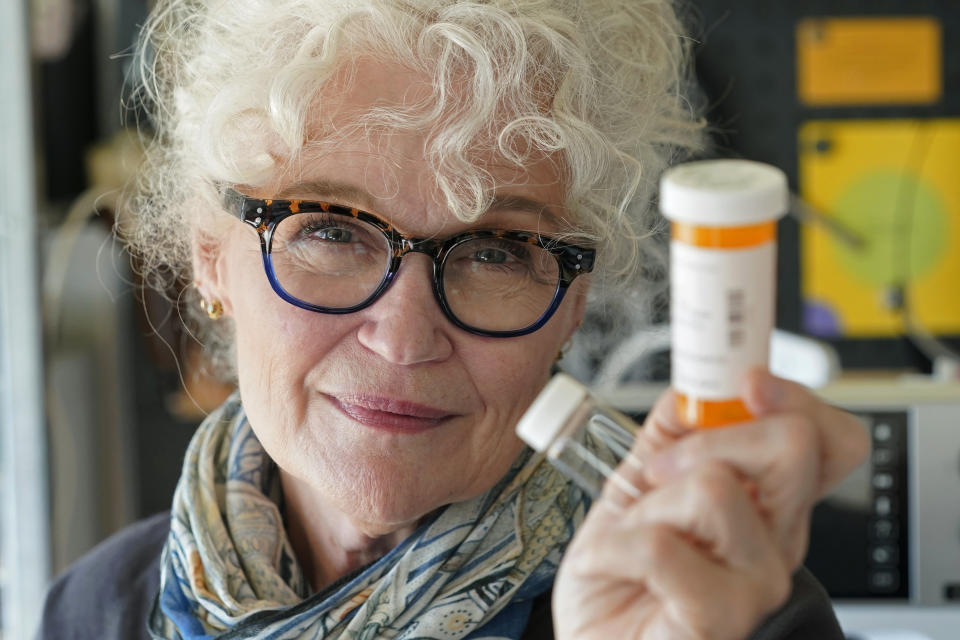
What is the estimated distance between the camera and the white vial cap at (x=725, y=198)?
2.02 ft

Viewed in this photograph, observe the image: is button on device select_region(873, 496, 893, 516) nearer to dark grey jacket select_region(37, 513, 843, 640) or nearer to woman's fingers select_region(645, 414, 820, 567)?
dark grey jacket select_region(37, 513, 843, 640)

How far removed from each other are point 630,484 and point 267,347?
1.50ft

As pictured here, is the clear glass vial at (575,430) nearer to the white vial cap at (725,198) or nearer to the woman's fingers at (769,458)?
the woman's fingers at (769,458)

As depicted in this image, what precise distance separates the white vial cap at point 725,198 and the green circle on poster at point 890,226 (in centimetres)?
183

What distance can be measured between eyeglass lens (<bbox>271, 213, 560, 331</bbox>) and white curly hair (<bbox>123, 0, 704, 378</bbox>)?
2.2 inches

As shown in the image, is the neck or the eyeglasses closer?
the eyeglasses

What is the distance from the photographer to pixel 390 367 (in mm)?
995

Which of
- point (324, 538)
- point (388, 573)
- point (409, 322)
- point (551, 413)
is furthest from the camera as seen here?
point (324, 538)

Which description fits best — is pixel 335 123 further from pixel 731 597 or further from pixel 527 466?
pixel 731 597

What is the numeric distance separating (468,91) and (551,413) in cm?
40

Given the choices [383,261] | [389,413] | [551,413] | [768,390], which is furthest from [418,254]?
[768,390]

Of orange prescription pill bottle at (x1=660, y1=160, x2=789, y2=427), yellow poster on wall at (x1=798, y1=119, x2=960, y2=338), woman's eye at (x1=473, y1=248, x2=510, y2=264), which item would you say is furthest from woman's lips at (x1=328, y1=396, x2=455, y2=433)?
yellow poster on wall at (x1=798, y1=119, x2=960, y2=338)

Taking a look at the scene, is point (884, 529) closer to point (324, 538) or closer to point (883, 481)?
point (883, 481)

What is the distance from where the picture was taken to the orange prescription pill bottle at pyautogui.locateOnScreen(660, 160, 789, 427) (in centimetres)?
62
